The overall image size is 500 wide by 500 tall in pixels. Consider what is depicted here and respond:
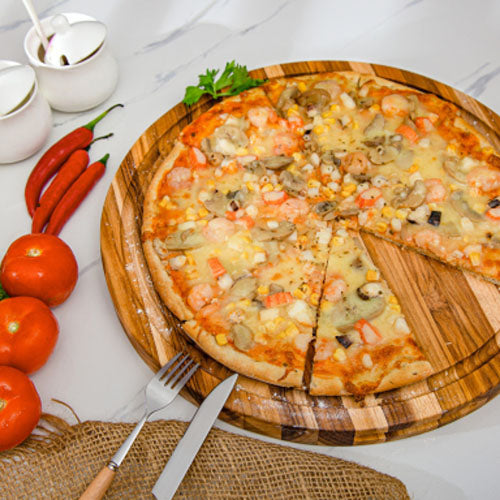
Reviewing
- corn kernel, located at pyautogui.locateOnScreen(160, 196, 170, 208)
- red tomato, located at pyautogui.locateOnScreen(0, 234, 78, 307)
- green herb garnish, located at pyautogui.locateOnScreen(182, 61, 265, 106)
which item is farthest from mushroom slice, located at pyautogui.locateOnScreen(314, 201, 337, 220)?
red tomato, located at pyautogui.locateOnScreen(0, 234, 78, 307)

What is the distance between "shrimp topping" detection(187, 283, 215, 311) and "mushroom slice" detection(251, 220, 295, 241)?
1.60 ft

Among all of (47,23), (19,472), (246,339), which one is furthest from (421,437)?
(47,23)

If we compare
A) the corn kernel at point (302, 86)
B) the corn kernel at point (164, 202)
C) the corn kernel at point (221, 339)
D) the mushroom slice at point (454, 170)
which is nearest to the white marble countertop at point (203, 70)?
the corn kernel at point (221, 339)

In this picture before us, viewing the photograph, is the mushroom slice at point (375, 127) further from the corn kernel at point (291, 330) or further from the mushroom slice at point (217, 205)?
the corn kernel at point (291, 330)

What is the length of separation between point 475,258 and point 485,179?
600 mm

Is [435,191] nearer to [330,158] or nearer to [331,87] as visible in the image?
[330,158]

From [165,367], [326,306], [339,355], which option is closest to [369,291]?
[326,306]

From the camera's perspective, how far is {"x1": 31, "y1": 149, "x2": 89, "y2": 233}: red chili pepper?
3.92 m

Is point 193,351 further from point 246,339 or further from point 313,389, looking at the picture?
point 313,389

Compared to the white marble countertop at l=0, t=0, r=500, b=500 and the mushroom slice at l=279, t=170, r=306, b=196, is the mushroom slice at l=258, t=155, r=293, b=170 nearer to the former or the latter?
the mushroom slice at l=279, t=170, r=306, b=196

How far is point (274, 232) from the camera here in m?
3.73

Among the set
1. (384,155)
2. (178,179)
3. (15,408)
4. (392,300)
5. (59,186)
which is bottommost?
(392,300)

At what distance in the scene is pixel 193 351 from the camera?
3.32 m

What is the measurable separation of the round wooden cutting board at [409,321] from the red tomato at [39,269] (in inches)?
9.4
